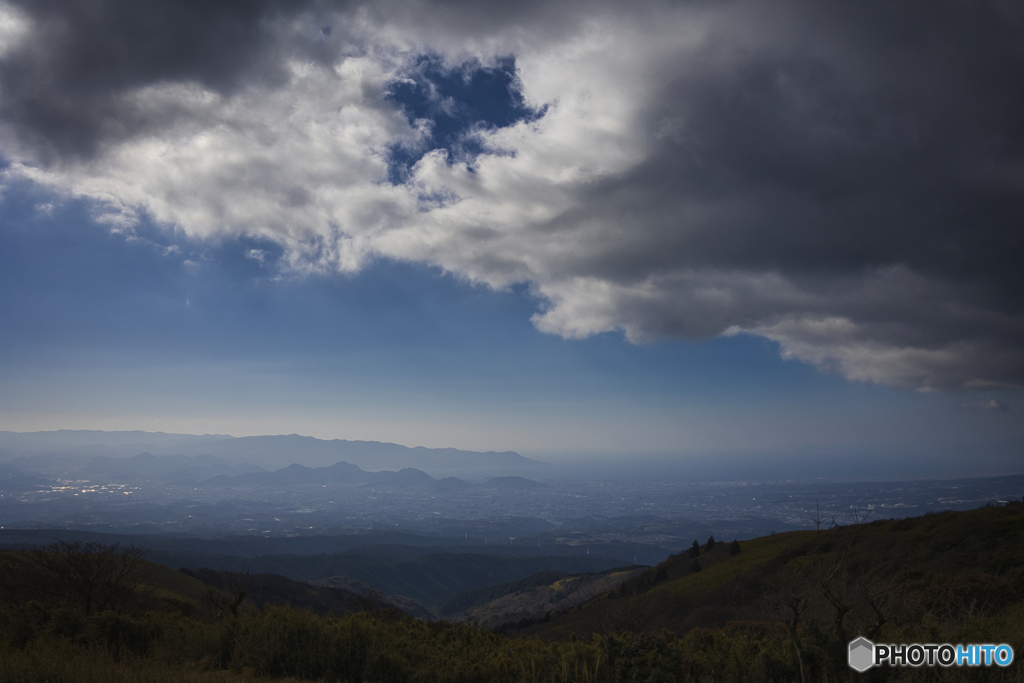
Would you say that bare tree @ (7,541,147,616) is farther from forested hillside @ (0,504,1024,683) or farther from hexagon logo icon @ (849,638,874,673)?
hexagon logo icon @ (849,638,874,673)

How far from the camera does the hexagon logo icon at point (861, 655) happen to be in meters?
10.6

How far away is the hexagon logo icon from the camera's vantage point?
10.6m

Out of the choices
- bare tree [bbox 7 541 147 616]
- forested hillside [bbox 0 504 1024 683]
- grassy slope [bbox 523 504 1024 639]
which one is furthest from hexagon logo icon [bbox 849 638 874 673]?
bare tree [bbox 7 541 147 616]

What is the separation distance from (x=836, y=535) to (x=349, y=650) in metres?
56.1

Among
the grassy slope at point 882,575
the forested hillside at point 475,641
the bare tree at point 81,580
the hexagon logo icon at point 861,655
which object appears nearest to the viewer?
the hexagon logo icon at point 861,655

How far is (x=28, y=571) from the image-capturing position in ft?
87.5

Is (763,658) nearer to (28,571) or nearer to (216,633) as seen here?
(216,633)

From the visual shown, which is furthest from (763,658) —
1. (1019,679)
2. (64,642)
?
(64,642)

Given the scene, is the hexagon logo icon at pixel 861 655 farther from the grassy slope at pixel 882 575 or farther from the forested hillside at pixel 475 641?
the grassy slope at pixel 882 575

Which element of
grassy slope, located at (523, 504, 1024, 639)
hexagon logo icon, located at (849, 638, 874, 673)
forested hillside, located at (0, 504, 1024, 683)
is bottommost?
grassy slope, located at (523, 504, 1024, 639)

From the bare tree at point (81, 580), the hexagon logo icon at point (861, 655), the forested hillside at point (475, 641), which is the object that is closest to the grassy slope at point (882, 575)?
the forested hillside at point (475, 641)

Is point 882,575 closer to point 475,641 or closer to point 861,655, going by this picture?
point 861,655

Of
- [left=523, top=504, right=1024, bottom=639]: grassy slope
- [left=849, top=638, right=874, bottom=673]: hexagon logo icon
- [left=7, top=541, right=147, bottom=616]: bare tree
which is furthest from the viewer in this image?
[left=7, top=541, right=147, bottom=616]: bare tree

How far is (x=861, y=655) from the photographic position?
11023 mm
